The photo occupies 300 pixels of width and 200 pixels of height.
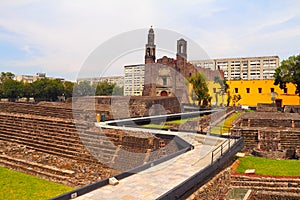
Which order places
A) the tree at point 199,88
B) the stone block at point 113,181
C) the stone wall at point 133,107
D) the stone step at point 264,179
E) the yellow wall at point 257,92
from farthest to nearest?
the yellow wall at point 257,92
the tree at point 199,88
the stone wall at point 133,107
the stone step at point 264,179
the stone block at point 113,181

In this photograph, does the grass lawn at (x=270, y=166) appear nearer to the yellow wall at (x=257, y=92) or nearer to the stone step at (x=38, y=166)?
the stone step at (x=38, y=166)

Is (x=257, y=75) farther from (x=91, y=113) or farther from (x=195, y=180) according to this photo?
(x=195, y=180)

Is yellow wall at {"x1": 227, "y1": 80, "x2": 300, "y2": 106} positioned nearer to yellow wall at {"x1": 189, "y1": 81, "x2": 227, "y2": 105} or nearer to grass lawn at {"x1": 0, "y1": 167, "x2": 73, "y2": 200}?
yellow wall at {"x1": 189, "y1": 81, "x2": 227, "y2": 105}

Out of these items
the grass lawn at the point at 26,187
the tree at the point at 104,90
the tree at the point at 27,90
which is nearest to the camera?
the grass lawn at the point at 26,187

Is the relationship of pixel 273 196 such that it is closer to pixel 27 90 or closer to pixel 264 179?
pixel 264 179

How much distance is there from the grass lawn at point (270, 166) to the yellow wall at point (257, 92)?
3241 centimetres

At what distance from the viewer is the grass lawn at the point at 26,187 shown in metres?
6.70

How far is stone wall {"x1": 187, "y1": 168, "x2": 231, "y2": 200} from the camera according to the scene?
709 cm

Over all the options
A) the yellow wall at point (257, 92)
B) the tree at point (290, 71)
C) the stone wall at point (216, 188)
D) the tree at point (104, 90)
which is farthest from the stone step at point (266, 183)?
the tree at point (104, 90)

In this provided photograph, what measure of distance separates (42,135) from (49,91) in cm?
3808

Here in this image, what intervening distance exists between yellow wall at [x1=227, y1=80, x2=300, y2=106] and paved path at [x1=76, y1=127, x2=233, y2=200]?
35739 mm

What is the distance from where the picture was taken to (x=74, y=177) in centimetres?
807

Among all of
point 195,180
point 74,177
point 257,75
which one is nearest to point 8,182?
point 74,177

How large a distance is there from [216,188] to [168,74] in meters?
29.8
